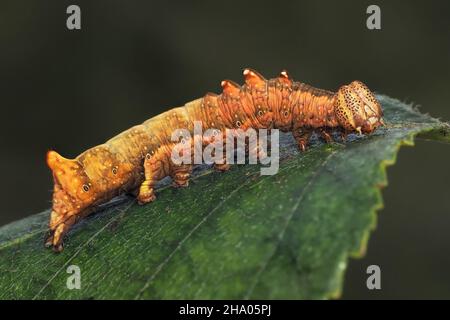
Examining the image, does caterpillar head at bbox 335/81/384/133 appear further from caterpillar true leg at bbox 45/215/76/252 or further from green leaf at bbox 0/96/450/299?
caterpillar true leg at bbox 45/215/76/252

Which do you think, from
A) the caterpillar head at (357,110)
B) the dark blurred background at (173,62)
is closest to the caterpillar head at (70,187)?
the caterpillar head at (357,110)

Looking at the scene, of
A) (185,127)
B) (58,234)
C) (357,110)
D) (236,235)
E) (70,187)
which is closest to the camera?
(236,235)

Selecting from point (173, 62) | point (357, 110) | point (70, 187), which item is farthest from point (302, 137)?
point (173, 62)

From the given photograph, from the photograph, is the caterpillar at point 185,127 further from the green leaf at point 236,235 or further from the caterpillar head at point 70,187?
the green leaf at point 236,235

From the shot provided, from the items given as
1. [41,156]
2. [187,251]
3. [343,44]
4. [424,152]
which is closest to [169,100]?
[41,156]

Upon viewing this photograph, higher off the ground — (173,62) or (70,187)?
(173,62)

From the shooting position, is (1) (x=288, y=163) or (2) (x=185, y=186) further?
(2) (x=185, y=186)

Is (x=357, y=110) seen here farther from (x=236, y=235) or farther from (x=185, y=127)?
(x=236, y=235)
